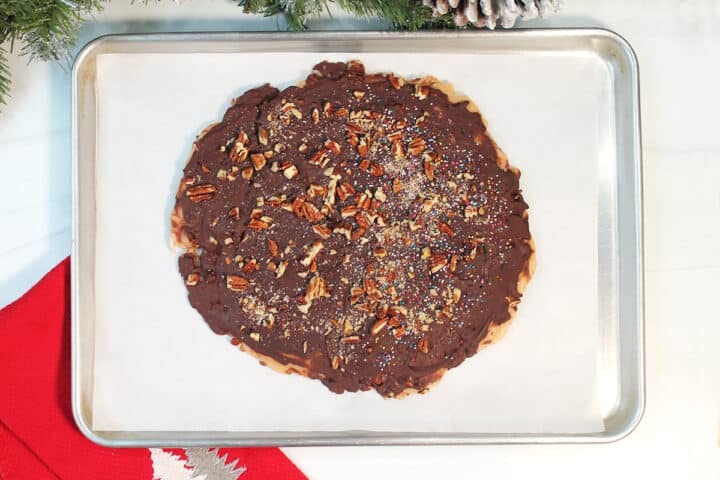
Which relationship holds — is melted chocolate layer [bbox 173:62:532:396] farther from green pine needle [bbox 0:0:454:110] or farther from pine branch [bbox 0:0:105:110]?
pine branch [bbox 0:0:105:110]

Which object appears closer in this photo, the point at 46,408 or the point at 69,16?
the point at 69,16

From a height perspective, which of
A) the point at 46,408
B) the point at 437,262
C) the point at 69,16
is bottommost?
the point at 46,408

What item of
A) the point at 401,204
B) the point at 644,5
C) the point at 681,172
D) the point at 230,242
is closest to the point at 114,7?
the point at 230,242

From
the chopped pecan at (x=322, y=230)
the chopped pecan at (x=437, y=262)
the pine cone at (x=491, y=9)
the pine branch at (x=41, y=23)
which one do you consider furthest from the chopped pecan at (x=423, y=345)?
the pine branch at (x=41, y=23)

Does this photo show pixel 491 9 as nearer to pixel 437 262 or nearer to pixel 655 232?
pixel 437 262

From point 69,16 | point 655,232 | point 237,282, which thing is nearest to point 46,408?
point 237,282

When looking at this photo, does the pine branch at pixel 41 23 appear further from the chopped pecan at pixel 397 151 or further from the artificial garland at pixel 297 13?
the chopped pecan at pixel 397 151

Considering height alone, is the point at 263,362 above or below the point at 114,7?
below

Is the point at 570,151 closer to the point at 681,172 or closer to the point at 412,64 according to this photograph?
the point at 681,172
